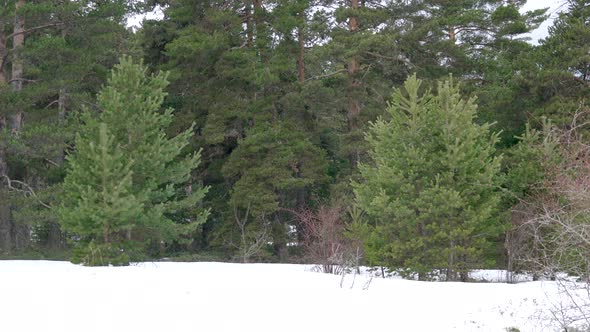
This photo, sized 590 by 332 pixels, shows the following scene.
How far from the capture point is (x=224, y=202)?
1225 inches

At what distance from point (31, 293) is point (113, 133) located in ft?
28.5

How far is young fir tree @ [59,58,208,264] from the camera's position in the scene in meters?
18.1

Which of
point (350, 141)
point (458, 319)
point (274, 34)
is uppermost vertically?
point (274, 34)

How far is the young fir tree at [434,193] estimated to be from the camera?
17.5 meters

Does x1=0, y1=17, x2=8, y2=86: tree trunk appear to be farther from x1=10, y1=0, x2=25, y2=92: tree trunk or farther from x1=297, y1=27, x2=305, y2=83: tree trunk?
x1=297, y1=27, x2=305, y2=83: tree trunk

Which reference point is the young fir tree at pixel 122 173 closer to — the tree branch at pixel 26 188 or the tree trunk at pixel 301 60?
the tree branch at pixel 26 188

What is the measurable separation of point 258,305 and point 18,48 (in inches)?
607

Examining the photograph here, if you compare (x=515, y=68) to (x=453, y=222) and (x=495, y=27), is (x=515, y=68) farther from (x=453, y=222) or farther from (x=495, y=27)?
(x=453, y=222)

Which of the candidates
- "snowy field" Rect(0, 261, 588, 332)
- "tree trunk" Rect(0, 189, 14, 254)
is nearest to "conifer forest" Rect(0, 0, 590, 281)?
"tree trunk" Rect(0, 189, 14, 254)

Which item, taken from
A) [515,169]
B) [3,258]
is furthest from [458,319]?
[3,258]

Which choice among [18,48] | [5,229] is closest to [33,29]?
[18,48]

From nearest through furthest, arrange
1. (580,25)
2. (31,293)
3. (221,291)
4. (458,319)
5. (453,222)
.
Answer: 1. (458,319)
2. (31,293)
3. (221,291)
4. (453,222)
5. (580,25)

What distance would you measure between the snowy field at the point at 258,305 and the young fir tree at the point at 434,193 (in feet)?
12.4

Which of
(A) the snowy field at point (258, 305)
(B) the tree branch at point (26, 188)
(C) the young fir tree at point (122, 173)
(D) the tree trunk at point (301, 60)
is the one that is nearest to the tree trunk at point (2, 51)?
(B) the tree branch at point (26, 188)
